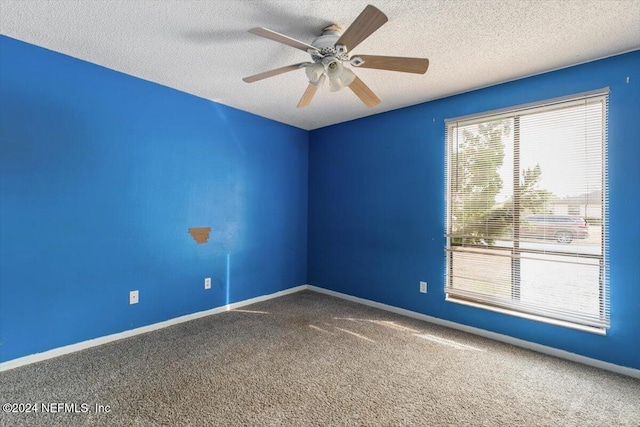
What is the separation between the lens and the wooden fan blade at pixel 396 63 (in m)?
1.77

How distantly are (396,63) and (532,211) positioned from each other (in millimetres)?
1828

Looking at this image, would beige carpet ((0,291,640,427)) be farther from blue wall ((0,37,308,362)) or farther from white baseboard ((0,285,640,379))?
blue wall ((0,37,308,362))

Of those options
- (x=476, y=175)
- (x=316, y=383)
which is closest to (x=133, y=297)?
(x=316, y=383)

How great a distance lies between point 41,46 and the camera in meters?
2.22

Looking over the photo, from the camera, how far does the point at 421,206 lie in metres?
3.29

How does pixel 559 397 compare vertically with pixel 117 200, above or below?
below

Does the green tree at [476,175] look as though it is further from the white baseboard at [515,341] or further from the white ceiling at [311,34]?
the white baseboard at [515,341]

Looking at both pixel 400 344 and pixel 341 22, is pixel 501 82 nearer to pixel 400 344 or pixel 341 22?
pixel 341 22

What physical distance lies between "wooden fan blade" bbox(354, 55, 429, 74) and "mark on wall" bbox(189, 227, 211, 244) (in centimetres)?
238

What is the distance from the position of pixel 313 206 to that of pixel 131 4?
310 cm

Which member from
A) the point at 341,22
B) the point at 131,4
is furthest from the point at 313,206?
the point at 131,4

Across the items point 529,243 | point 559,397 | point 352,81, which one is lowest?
point 559,397

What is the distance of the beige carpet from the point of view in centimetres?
169

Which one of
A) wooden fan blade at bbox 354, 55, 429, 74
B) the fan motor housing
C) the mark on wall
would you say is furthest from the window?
the mark on wall
